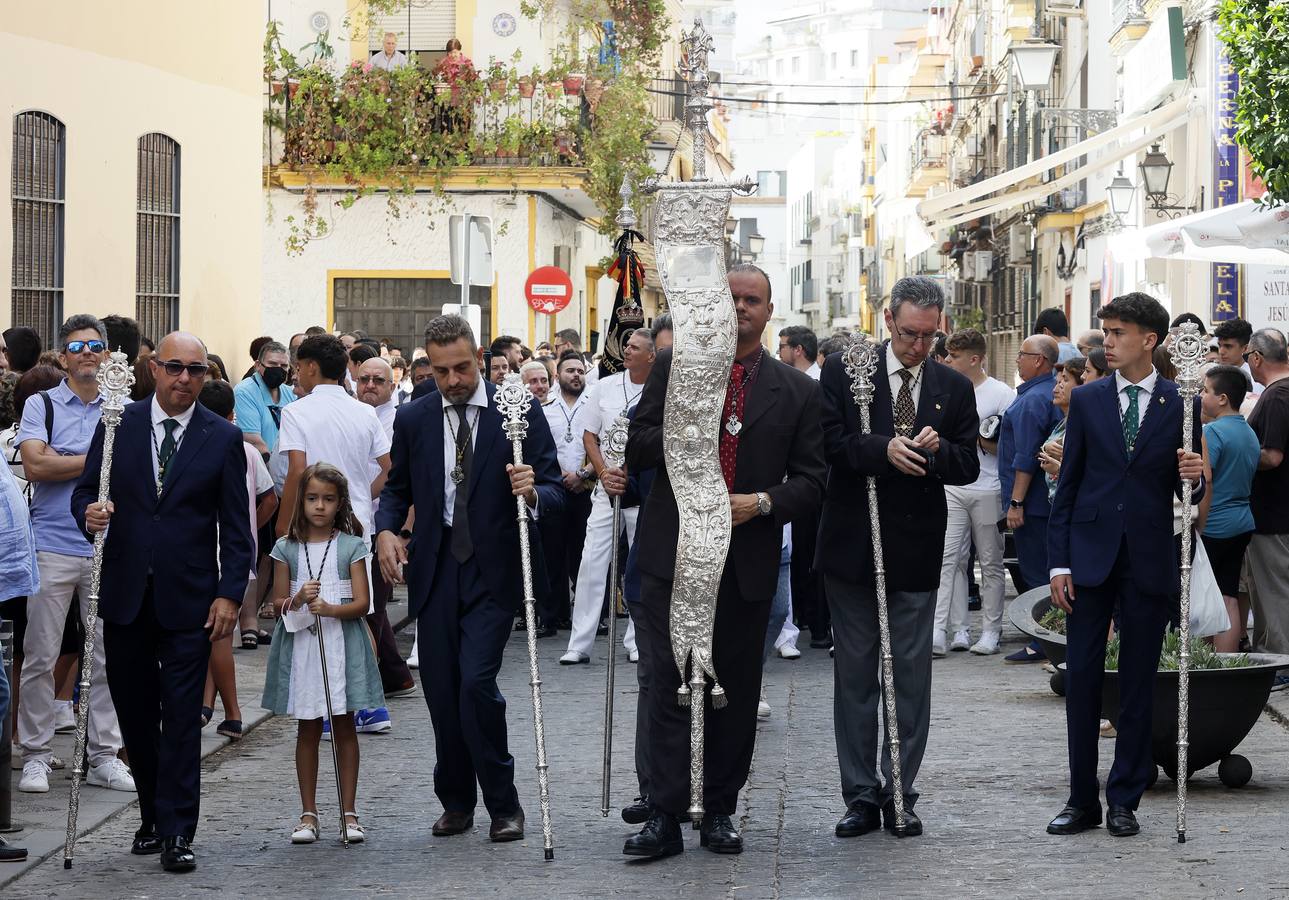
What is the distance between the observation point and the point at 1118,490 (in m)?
7.74

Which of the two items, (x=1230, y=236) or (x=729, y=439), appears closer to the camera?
(x=729, y=439)

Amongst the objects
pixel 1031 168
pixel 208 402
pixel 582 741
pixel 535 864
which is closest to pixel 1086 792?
pixel 535 864

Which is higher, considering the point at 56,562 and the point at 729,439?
the point at 729,439

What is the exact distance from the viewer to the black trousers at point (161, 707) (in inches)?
292

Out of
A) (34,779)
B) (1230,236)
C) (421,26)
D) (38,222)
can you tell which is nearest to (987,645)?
(1230,236)

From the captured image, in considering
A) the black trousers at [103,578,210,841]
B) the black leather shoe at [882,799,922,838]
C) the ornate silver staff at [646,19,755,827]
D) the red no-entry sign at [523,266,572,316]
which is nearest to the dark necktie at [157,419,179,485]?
Result: the black trousers at [103,578,210,841]

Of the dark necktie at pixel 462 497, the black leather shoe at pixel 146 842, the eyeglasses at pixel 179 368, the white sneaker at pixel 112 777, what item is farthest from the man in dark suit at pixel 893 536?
the white sneaker at pixel 112 777

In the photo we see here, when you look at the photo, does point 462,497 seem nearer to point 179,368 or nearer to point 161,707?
point 179,368

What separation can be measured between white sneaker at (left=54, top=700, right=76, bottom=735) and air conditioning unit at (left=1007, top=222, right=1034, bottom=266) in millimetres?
34101

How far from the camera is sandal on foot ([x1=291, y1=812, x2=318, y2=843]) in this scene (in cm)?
775

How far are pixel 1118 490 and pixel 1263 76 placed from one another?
6.87m

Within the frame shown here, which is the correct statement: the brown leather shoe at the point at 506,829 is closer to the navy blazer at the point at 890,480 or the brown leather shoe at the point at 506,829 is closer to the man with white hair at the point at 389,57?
the navy blazer at the point at 890,480

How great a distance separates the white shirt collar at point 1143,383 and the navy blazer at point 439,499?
87.5 inches

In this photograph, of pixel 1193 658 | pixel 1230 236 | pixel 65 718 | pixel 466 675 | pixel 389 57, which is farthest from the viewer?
pixel 389 57
